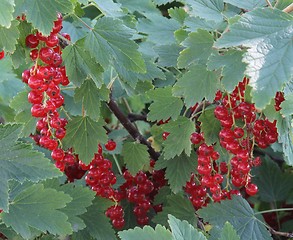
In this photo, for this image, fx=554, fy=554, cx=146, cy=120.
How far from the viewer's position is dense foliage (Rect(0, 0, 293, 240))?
85 cm

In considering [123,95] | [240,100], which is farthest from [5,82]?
[240,100]

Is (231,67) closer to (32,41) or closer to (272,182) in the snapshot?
(32,41)

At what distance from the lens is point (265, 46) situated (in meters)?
0.79

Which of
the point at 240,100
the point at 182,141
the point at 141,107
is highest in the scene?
the point at 240,100

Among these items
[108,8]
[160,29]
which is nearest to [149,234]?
[108,8]

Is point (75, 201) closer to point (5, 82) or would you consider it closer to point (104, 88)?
point (104, 88)

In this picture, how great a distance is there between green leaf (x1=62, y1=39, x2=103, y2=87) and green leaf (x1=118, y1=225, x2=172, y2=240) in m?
0.28

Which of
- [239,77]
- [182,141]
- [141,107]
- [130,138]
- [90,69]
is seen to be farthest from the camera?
[141,107]

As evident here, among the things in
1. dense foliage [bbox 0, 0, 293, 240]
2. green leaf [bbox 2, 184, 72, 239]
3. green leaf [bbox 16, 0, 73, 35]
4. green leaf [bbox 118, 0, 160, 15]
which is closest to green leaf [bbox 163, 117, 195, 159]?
dense foliage [bbox 0, 0, 293, 240]

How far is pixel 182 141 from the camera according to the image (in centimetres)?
112

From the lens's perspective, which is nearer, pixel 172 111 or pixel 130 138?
pixel 172 111

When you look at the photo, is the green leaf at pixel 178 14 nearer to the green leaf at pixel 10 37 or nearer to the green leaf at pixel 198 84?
the green leaf at pixel 198 84

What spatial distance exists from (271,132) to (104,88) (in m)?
0.34

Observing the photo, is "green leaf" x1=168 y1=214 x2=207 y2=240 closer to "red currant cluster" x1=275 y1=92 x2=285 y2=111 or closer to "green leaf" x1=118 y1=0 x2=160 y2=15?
"red currant cluster" x1=275 y1=92 x2=285 y2=111
